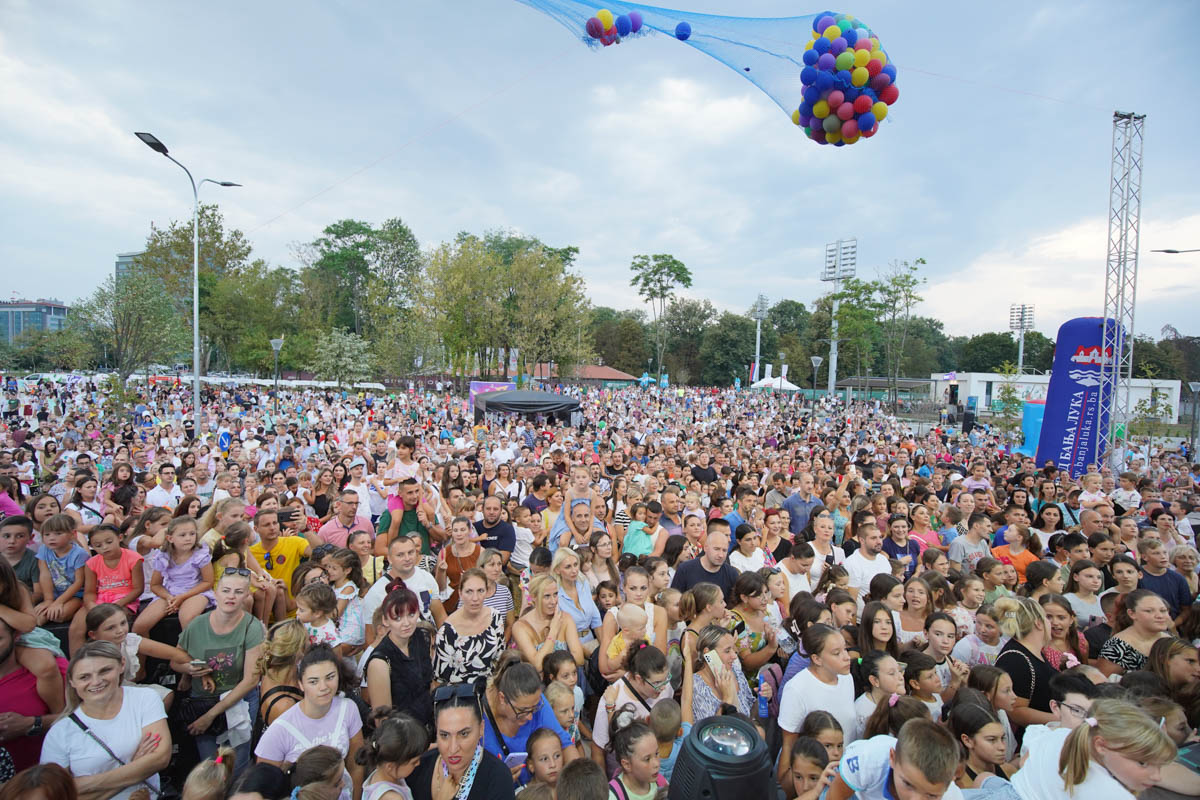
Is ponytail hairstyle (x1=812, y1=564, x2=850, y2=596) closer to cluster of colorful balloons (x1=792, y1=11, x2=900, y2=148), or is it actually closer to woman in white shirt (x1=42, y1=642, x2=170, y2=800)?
cluster of colorful balloons (x1=792, y1=11, x2=900, y2=148)

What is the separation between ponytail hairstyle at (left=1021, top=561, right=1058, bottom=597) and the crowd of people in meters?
0.02

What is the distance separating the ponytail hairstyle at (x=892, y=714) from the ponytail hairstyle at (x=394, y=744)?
2025 mm

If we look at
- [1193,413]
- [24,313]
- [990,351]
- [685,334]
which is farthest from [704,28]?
[24,313]

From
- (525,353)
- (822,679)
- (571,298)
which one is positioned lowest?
(822,679)

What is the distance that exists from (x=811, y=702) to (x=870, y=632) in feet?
2.32

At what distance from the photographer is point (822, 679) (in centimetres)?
289

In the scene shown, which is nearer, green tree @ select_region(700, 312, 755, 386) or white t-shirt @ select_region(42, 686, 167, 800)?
white t-shirt @ select_region(42, 686, 167, 800)

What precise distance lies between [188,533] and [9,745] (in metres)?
1.38

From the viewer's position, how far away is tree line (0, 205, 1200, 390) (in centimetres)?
2572

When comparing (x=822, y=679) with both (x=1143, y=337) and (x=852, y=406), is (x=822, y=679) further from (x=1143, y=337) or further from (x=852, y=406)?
(x=1143, y=337)

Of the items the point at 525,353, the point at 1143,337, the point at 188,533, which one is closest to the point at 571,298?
the point at 525,353

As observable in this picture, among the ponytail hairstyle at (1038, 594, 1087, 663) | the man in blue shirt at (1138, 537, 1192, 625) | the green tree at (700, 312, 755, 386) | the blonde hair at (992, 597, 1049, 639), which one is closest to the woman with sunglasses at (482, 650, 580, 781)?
the blonde hair at (992, 597, 1049, 639)

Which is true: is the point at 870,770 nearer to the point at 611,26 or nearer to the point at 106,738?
the point at 106,738

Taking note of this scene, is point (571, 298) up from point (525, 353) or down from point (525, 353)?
up
